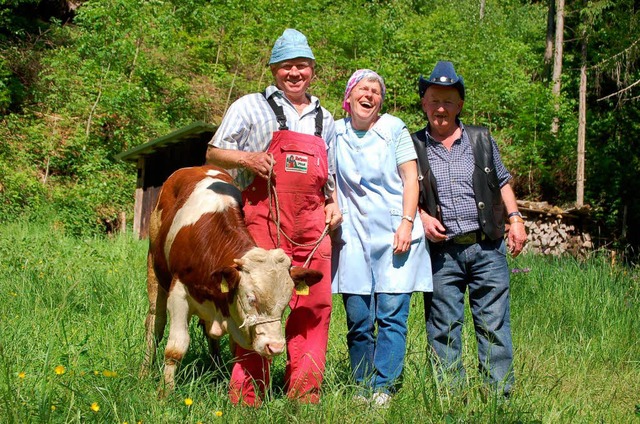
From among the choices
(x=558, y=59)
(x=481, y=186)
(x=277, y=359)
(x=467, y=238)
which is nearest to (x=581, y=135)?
(x=558, y=59)

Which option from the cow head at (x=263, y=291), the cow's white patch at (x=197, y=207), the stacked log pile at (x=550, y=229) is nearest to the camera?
the cow head at (x=263, y=291)

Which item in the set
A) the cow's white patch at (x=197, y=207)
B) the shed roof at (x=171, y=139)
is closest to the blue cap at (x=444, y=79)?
the cow's white patch at (x=197, y=207)

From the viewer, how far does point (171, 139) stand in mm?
16422

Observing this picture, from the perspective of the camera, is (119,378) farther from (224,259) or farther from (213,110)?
(213,110)

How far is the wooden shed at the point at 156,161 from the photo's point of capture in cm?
1681

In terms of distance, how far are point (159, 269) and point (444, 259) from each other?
7.10 ft

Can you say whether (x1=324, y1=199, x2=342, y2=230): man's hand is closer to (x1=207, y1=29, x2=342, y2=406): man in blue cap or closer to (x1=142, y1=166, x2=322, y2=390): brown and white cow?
(x1=207, y1=29, x2=342, y2=406): man in blue cap

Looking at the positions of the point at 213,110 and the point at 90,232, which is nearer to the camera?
the point at 90,232

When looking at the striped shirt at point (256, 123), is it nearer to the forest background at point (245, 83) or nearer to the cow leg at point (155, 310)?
the cow leg at point (155, 310)

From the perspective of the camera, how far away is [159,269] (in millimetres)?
5727

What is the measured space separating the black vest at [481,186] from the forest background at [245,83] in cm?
1246

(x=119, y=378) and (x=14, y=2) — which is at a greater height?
(x=14, y=2)

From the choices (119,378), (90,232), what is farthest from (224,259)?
(90,232)

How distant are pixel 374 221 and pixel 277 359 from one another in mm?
1783
